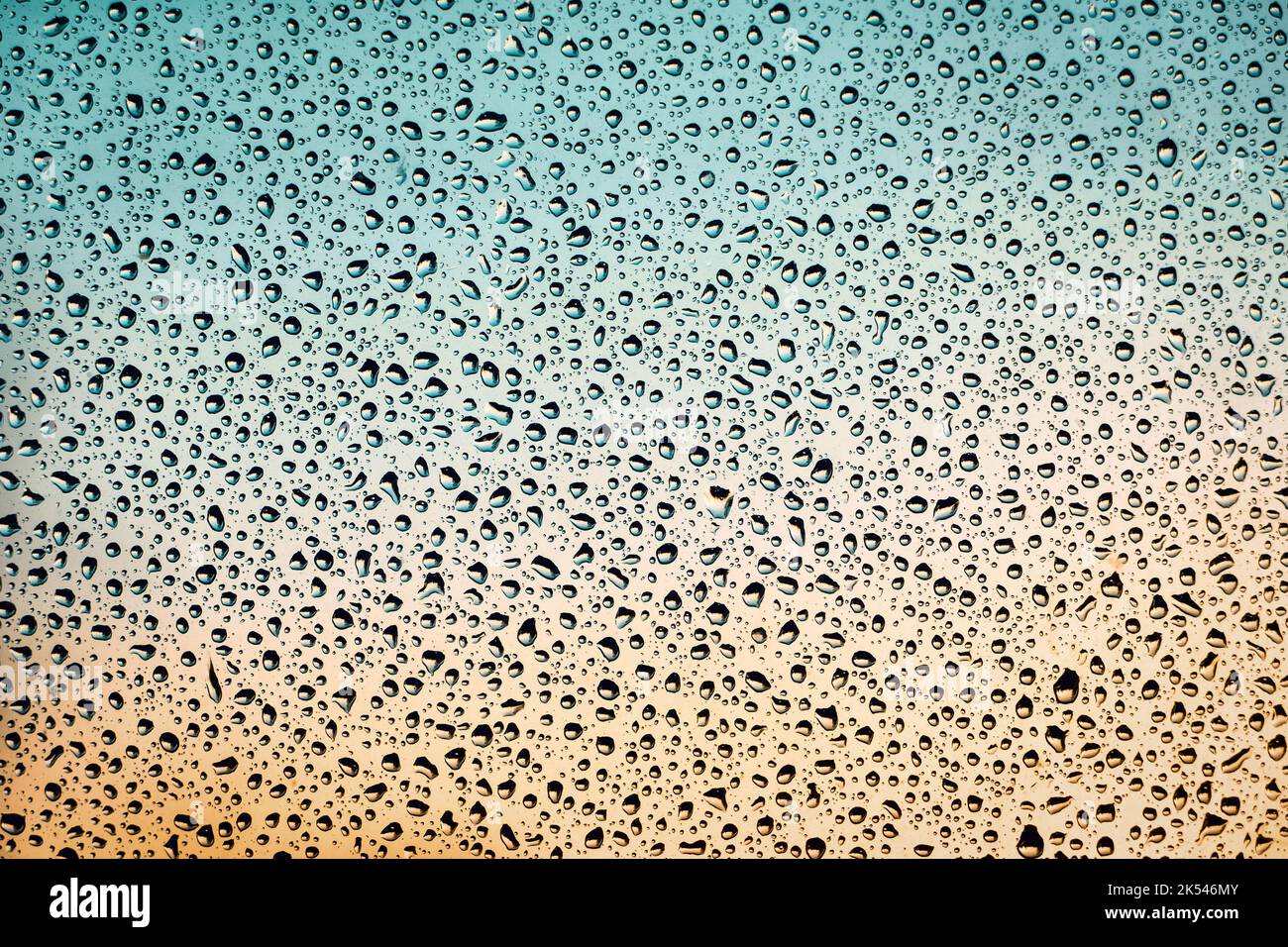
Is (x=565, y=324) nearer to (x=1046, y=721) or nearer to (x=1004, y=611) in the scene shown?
(x=1004, y=611)

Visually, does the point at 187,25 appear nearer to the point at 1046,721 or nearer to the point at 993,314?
the point at 993,314

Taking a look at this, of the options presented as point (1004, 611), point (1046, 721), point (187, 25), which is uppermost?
point (187, 25)

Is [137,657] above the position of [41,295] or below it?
below

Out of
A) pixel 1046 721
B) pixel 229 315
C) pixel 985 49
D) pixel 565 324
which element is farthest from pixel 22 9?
pixel 1046 721
